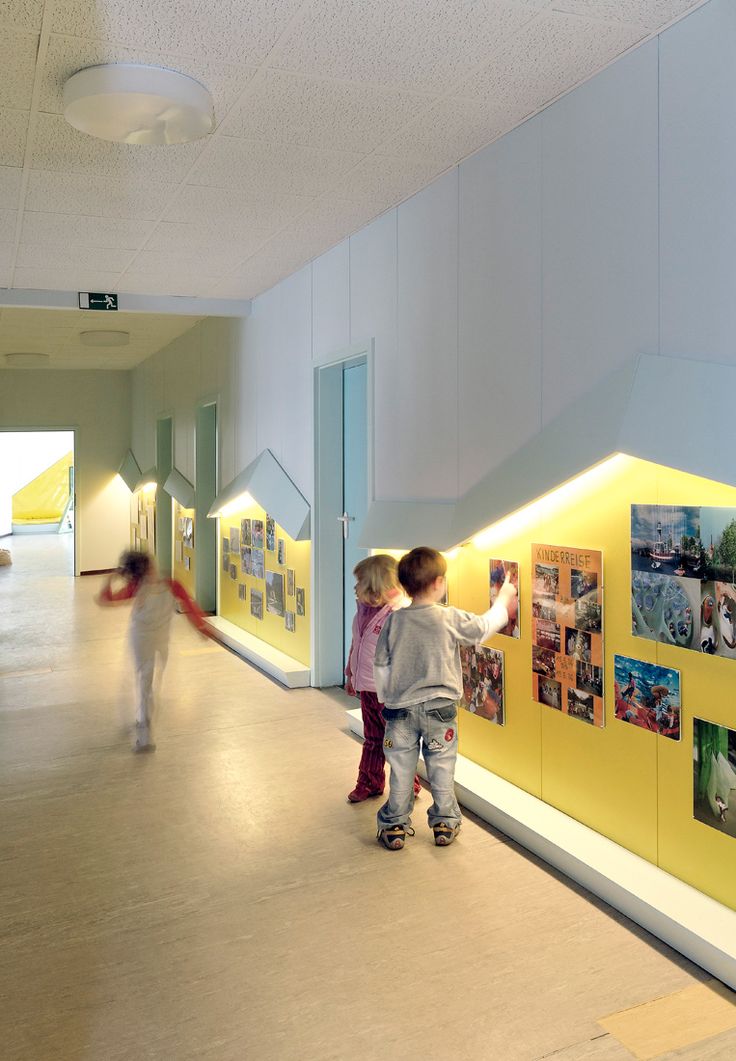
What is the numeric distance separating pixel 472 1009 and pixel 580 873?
2.81 feet

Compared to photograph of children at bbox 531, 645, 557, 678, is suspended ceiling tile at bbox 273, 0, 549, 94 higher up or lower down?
higher up

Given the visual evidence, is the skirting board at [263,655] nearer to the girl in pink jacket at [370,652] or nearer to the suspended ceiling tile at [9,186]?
the girl in pink jacket at [370,652]

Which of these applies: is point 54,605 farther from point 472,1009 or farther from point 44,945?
point 472,1009

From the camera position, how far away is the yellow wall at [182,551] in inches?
387

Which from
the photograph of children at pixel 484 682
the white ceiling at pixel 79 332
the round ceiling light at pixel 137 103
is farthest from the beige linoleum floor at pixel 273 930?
the white ceiling at pixel 79 332

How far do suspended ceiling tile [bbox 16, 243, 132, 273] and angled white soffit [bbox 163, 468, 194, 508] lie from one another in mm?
3706

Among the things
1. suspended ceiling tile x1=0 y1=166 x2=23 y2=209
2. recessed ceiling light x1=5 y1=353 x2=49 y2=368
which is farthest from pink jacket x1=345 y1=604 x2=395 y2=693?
recessed ceiling light x1=5 y1=353 x2=49 y2=368

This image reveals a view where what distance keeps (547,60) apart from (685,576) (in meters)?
1.91

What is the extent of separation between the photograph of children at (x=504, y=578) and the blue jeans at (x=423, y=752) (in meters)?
0.51

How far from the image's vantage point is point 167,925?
9.91ft

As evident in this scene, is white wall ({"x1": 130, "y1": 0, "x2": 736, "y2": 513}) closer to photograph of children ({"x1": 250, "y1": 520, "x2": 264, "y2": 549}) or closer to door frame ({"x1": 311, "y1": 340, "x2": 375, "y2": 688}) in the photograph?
door frame ({"x1": 311, "y1": 340, "x2": 375, "y2": 688})

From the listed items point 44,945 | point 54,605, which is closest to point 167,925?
point 44,945

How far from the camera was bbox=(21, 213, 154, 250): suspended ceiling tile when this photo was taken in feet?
16.6

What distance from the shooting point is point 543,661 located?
12.1 ft
